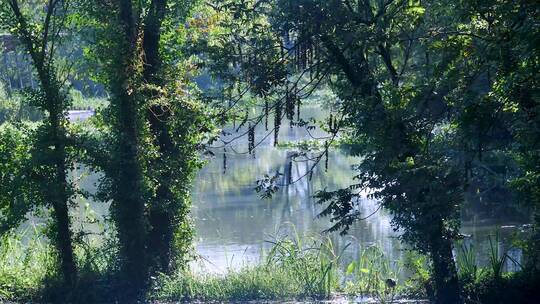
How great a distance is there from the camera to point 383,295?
12.6 m

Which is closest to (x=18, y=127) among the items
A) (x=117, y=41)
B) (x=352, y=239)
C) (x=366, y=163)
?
(x=117, y=41)

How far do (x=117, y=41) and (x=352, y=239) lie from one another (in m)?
9.01

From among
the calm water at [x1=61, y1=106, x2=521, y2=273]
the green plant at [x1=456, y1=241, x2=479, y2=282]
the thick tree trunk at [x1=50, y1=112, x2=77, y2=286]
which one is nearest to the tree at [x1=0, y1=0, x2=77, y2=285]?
the thick tree trunk at [x1=50, y1=112, x2=77, y2=286]

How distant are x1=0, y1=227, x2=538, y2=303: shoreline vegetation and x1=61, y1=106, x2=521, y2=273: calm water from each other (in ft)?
4.68

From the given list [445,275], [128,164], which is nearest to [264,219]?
[128,164]

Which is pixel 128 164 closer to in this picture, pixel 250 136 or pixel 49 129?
pixel 49 129

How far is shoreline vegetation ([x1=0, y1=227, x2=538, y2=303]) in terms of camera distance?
474 inches

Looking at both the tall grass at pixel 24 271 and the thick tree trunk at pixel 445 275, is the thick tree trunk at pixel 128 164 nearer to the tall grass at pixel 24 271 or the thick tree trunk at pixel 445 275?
the tall grass at pixel 24 271

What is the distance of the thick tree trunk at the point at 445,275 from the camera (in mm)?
11469

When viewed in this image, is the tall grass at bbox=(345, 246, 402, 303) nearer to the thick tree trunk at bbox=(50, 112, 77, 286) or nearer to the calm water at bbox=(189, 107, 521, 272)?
the calm water at bbox=(189, 107, 521, 272)

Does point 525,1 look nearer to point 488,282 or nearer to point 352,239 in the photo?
point 488,282

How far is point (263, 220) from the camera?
21859 millimetres

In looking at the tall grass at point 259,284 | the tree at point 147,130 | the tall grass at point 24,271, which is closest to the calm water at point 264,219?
the tall grass at point 259,284

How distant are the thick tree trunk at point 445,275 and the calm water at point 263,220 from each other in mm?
3064
